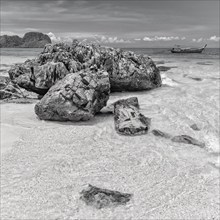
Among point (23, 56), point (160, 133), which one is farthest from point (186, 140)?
point (23, 56)

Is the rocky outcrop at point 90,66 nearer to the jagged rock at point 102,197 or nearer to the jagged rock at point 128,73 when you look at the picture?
the jagged rock at point 128,73

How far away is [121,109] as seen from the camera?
8.91 m

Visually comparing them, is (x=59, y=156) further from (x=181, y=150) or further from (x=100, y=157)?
(x=181, y=150)

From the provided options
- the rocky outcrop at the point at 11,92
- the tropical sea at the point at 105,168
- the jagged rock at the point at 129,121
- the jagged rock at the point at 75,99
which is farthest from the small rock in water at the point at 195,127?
the rocky outcrop at the point at 11,92

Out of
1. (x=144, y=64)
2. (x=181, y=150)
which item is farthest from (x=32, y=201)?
(x=144, y=64)

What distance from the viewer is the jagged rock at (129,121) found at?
795 centimetres

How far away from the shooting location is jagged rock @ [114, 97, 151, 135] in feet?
26.1

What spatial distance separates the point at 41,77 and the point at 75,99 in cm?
396

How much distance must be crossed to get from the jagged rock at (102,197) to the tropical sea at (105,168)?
0.10 meters

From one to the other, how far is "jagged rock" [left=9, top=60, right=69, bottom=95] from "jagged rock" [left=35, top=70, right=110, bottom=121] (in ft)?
9.06

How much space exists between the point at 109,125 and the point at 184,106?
3741 mm

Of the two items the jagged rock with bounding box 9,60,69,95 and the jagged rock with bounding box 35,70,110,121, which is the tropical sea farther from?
the jagged rock with bounding box 9,60,69,95

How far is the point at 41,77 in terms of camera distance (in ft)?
41.6

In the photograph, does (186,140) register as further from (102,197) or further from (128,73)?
(128,73)
